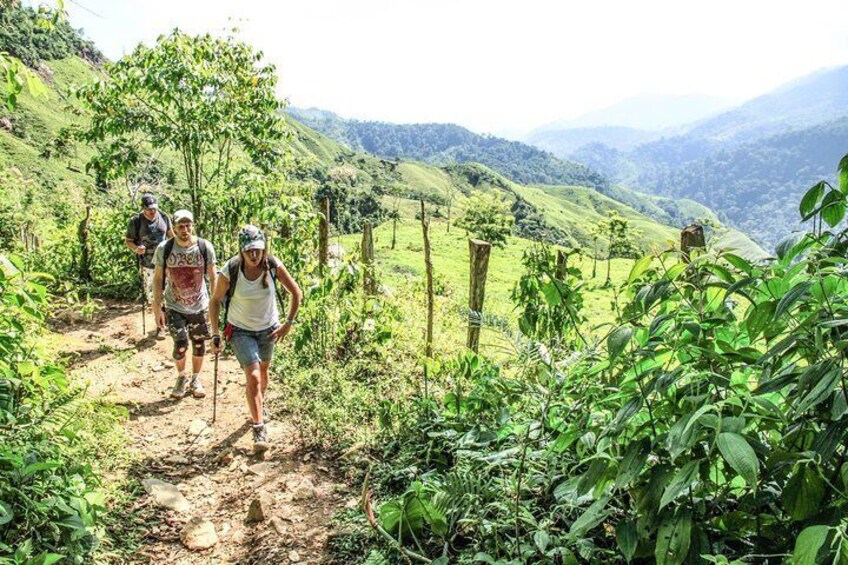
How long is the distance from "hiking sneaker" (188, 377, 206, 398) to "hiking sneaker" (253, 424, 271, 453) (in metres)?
1.63

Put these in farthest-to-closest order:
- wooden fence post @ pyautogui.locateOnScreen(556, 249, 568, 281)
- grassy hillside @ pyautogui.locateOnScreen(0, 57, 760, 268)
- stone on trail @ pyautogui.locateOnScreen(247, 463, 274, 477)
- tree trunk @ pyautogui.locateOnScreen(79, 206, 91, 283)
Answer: grassy hillside @ pyautogui.locateOnScreen(0, 57, 760, 268), tree trunk @ pyautogui.locateOnScreen(79, 206, 91, 283), stone on trail @ pyautogui.locateOnScreen(247, 463, 274, 477), wooden fence post @ pyautogui.locateOnScreen(556, 249, 568, 281)

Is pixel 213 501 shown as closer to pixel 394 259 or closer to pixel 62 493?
pixel 62 493

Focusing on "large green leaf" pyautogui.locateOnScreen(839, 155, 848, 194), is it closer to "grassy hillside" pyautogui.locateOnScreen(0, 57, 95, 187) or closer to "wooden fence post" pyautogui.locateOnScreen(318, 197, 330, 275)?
"wooden fence post" pyautogui.locateOnScreen(318, 197, 330, 275)

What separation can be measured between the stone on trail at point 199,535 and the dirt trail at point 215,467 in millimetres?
45

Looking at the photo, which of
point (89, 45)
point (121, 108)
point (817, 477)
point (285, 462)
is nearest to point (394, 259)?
point (121, 108)

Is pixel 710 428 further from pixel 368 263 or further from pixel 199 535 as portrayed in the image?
pixel 368 263

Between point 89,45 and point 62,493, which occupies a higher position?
point 89,45

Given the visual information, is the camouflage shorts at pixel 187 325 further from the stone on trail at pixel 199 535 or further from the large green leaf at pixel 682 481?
the large green leaf at pixel 682 481

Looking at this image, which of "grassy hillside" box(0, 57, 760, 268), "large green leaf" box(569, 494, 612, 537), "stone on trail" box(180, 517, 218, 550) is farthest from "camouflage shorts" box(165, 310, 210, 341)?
"grassy hillside" box(0, 57, 760, 268)

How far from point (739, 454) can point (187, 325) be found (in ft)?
20.7

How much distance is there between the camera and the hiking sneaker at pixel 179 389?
21.1 feet

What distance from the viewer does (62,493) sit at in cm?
312

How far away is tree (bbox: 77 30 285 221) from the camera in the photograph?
859cm

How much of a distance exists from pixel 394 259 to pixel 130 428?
172 feet
